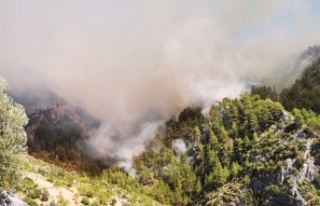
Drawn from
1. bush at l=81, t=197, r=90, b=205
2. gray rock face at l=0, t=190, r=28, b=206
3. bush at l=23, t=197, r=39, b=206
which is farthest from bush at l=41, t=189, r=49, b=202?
gray rock face at l=0, t=190, r=28, b=206

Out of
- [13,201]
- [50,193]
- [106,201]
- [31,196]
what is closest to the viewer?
[13,201]

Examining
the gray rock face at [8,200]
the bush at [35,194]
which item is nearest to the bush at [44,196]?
the bush at [35,194]

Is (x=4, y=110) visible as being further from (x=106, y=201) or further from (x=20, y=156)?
(x=106, y=201)

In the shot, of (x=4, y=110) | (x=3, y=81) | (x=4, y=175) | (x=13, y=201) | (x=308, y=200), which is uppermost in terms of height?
(x=308, y=200)

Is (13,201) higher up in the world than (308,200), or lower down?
lower down

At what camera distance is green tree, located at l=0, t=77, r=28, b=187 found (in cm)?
4369

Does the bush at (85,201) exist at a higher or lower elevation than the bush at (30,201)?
higher

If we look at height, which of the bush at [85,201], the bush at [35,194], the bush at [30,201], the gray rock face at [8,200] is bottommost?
the gray rock face at [8,200]

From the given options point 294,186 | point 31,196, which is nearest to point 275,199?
point 294,186

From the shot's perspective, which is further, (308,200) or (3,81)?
(308,200)

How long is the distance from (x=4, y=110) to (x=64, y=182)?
25.9 meters

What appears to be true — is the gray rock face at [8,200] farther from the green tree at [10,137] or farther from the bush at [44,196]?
the bush at [44,196]

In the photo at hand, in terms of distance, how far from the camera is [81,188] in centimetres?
6681

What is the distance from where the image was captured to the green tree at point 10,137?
43688mm
